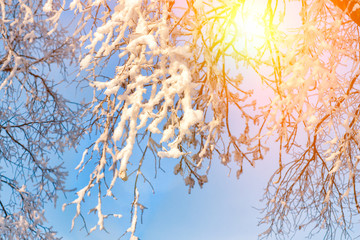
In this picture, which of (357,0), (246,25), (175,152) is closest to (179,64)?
(175,152)

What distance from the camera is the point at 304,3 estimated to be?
3.37 m

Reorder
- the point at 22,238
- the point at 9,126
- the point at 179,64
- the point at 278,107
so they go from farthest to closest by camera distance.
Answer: the point at 9,126 → the point at 22,238 → the point at 278,107 → the point at 179,64

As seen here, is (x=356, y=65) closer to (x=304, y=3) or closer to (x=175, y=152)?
(x=304, y=3)

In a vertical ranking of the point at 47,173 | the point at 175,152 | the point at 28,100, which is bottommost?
the point at 175,152

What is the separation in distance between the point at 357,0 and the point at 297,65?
1.48 meters

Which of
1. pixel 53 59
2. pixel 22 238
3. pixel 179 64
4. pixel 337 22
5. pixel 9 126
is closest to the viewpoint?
pixel 179 64

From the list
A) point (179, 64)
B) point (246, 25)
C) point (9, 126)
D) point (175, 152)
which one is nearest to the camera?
point (175, 152)

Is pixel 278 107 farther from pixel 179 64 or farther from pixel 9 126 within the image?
pixel 9 126

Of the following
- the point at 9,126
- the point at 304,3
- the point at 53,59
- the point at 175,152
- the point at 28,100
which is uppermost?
the point at 53,59

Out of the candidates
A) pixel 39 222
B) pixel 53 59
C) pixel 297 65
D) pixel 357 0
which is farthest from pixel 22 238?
pixel 357 0

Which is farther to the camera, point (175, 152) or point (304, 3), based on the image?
point (304, 3)

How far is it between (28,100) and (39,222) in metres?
2.30

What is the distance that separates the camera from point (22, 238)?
18.6 feet

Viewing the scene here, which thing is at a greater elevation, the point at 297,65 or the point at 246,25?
the point at 246,25
